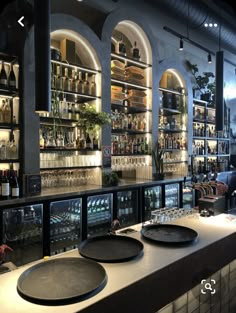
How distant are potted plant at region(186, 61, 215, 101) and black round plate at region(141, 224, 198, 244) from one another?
17.7 ft

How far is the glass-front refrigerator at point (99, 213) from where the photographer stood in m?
4.21

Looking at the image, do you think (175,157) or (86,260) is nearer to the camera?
(86,260)

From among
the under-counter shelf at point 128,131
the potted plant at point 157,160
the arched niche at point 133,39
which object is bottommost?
the potted plant at point 157,160

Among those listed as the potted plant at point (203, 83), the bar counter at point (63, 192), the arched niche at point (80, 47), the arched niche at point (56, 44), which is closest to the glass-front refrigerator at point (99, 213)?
the bar counter at point (63, 192)

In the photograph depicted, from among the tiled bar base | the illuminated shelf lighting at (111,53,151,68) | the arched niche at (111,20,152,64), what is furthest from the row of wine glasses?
the arched niche at (111,20,152,64)

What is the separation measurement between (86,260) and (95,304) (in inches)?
13.2

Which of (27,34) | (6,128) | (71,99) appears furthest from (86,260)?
(71,99)

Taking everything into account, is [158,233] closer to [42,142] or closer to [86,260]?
[86,260]

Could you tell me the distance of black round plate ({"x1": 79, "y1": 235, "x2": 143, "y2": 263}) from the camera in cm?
148

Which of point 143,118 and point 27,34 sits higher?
point 27,34

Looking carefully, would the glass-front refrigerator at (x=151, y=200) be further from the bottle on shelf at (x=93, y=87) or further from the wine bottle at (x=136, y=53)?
the wine bottle at (x=136, y=53)

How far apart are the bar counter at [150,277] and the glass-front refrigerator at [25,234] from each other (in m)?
2.03

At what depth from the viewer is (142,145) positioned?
17.5ft

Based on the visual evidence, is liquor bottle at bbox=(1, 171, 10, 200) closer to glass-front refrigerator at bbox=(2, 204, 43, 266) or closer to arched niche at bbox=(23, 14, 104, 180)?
glass-front refrigerator at bbox=(2, 204, 43, 266)
